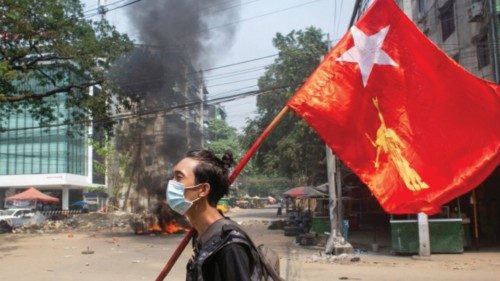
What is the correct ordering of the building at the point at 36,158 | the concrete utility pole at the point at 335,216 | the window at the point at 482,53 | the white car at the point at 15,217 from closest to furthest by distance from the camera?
the concrete utility pole at the point at 335,216, the window at the point at 482,53, the white car at the point at 15,217, the building at the point at 36,158

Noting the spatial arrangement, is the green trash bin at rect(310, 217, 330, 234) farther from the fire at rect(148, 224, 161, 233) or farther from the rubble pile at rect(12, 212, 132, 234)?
the rubble pile at rect(12, 212, 132, 234)

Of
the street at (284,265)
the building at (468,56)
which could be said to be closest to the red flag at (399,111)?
the building at (468,56)

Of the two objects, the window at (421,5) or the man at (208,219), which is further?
the window at (421,5)

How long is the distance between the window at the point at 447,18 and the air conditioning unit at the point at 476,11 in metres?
3.39

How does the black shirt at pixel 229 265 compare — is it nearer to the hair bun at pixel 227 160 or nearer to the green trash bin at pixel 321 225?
the hair bun at pixel 227 160

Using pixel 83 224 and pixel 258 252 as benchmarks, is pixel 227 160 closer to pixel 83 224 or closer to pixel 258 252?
pixel 258 252

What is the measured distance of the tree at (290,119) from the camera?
90.1ft

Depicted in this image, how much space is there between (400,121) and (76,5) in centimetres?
1559

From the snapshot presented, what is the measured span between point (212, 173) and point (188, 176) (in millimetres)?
103

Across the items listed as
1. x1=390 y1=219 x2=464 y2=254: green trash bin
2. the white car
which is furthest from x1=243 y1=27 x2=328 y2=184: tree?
the white car

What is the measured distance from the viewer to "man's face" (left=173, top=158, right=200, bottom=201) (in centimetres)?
210

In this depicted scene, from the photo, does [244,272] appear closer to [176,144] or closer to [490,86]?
[490,86]

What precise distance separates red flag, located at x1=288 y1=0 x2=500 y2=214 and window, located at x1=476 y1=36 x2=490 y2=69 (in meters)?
16.6

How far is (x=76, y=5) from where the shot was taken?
55.5ft
